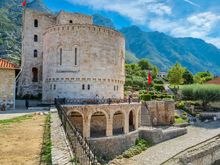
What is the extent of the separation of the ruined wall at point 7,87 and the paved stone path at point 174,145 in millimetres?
12804

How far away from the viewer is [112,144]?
1694cm

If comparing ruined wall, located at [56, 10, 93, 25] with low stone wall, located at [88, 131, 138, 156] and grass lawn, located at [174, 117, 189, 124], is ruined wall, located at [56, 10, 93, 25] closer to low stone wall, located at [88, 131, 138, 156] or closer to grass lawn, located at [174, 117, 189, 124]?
low stone wall, located at [88, 131, 138, 156]

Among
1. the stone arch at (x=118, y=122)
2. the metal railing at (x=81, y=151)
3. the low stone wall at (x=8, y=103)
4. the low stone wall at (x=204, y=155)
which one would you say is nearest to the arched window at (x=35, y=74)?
the low stone wall at (x=8, y=103)

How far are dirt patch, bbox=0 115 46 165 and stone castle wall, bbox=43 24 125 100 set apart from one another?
11936 millimetres

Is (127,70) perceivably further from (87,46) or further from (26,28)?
(87,46)

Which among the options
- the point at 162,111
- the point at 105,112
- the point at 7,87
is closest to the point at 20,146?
the point at 105,112

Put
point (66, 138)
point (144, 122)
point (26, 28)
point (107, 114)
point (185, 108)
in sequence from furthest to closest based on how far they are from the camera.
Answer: point (185, 108), point (26, 28), point (144, 122), point (107, 114), point (66, 138)

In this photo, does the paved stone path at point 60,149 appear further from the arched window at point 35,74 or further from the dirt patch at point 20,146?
the arched window at point 35,74

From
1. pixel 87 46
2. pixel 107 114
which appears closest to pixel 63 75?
pixel 87 46

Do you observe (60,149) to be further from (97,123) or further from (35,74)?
(35,74)

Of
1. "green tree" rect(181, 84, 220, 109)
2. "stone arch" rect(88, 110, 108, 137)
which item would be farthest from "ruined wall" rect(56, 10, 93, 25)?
"green tree" rect(181, 84, 220, 109)

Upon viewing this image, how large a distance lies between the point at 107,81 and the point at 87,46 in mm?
5169

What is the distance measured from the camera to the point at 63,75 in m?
20.6

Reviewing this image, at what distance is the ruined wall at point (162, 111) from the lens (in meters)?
27.8
